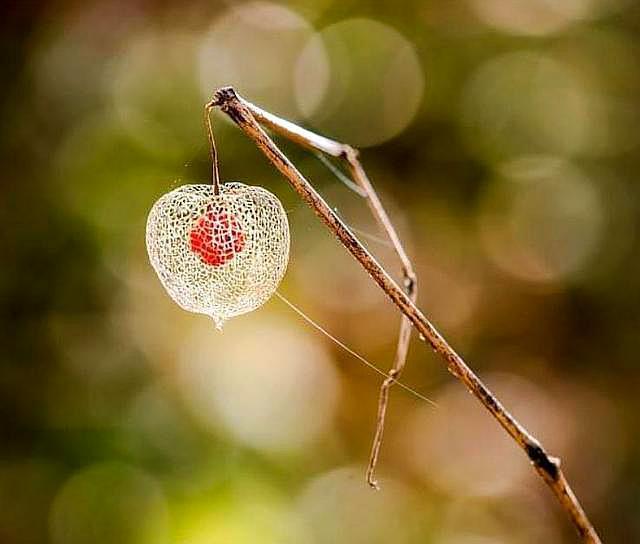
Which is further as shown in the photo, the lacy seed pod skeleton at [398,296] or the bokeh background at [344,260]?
the bokeh background at [344,260]

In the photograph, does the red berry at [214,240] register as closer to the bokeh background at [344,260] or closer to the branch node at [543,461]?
the branch node at [543,461]

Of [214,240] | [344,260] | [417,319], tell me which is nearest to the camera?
[417,319]

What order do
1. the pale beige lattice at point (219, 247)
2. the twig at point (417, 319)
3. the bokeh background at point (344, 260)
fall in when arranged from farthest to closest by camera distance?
the bokeh background at point (344, 260), the pale beige lattice at point (219, 247), the twig at point (417, 319)

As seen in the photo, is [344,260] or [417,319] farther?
[344,260]

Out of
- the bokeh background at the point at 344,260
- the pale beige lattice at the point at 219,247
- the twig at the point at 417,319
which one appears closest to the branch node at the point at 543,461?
the twig at the point at 417,319

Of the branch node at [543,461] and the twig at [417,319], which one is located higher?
the twig at [417,319]

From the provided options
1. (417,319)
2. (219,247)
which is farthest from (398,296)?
(219,247)

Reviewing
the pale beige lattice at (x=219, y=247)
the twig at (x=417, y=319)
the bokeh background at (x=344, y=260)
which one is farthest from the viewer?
the bokeh background at (x=344, y=260)

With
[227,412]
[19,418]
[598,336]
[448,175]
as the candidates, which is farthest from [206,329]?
[598,336]

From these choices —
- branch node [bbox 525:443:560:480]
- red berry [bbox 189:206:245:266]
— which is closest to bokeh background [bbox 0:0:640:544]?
red berry [bbox 189:206:245:266]

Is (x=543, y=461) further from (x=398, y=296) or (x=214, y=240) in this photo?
(x=214, y=240)
